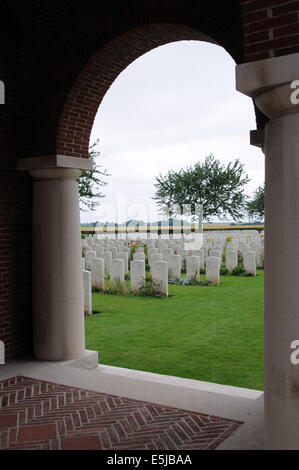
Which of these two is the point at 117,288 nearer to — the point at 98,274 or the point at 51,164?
the point at 98,274

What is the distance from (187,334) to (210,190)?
117 feet

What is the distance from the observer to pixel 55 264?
22.0 feet

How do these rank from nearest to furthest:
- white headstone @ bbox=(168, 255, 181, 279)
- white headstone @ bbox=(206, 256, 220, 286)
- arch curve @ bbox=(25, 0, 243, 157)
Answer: arch curve @ bbox=(25, 0, 243, 157) < white headstone @ bbox=(206, 256, 220, 286) < white headstone @ bbox=(168, 255, 181, 279)

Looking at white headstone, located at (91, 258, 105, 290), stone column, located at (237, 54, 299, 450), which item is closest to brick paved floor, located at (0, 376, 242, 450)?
stone column, located at (237, 54, 299, 450)

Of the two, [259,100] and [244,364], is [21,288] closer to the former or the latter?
[244,364]

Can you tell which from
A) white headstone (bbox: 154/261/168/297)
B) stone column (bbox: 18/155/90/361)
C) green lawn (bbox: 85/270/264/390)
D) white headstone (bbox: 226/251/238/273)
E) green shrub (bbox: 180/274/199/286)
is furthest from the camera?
white headstone (bbox: 226/251/238/273)

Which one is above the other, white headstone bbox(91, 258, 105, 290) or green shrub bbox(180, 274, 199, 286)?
white headstone bbox(91, 258, 105, 290)

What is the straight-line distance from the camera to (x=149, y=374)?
6.50 meters

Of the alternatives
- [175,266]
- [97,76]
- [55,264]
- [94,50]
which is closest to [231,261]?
[175,266]

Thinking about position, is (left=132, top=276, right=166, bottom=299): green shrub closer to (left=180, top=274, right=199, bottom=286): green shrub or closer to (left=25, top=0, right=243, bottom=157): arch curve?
(left=180, top=274, right=199, bottom=286): green shrub

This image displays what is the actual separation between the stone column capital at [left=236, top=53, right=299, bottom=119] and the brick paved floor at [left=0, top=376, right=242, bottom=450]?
292 centimetres

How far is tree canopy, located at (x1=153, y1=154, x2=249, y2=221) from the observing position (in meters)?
43.3

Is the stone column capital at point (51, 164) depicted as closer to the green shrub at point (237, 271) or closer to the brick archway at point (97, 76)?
the brick archway at point (97, 76)

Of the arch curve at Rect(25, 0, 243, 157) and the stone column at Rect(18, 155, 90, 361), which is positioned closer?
the arch curve at Rect(25, 0, 243, 157)
